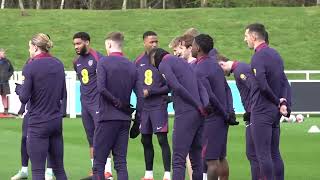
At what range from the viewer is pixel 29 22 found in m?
50.9

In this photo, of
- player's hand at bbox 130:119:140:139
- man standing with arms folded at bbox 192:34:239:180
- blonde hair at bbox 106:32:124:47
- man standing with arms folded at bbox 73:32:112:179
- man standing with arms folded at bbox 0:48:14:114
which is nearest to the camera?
blonde hair at bbox 106:32:124:47

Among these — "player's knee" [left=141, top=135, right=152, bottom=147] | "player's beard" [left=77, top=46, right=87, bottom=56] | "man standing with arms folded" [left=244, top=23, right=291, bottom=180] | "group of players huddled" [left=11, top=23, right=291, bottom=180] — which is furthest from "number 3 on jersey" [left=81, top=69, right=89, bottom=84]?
"man standing with arms folded" [left=244, top=23, right=291, bottom=180]

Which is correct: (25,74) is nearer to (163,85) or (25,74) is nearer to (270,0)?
(163,85)

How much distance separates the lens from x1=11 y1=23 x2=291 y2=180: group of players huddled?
10.5 metres

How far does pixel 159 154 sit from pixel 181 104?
6363 mm

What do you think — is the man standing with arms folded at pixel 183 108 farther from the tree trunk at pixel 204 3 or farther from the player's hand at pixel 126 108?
the tree trunk at pixel 204 3

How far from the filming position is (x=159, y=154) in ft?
55.9

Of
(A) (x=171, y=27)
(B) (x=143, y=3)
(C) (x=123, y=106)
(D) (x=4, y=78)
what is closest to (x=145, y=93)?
(C) (x=123, y=106)

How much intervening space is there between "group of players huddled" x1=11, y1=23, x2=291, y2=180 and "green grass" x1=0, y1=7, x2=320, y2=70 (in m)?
33.2

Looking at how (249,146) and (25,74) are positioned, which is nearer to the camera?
(25,74)

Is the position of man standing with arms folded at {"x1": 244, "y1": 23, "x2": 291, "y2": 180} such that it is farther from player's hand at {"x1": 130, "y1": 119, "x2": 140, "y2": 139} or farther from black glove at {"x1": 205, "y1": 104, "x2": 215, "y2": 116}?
player's hand at {"x1": 130, "y1": 119, "x2": 140, "y2": 139}

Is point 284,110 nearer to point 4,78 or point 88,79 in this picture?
point 88,79

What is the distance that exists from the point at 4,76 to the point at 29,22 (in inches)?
929

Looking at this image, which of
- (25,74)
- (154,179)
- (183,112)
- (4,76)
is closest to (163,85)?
(154,179)
